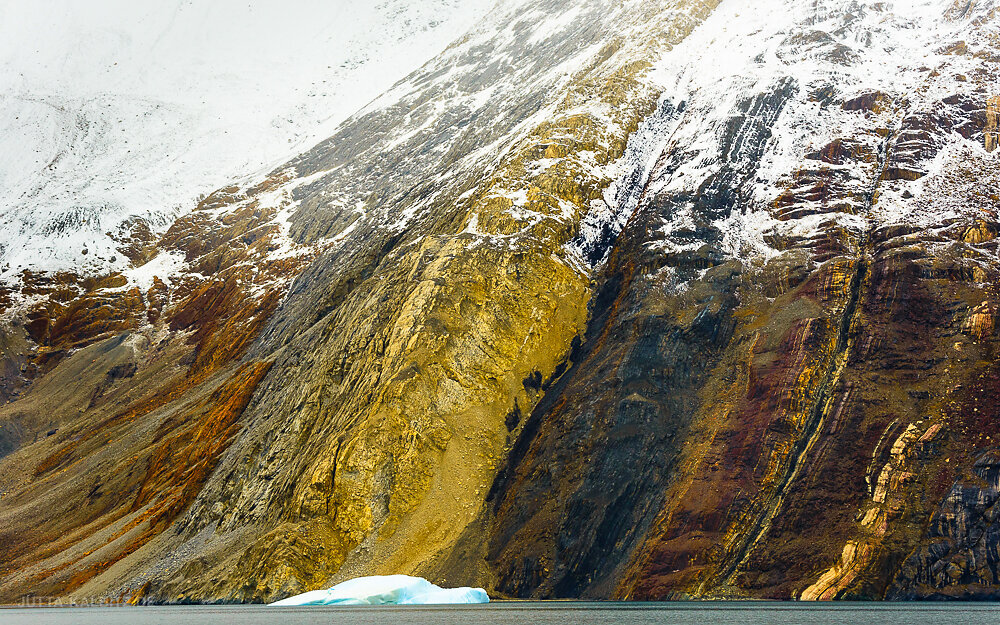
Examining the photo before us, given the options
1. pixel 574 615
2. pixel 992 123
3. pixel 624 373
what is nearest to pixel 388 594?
pixel 574 615

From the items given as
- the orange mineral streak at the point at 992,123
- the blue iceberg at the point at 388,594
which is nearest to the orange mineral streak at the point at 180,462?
the blue iceberg at the point at 388,594

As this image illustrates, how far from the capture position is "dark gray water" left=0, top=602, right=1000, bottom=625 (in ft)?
165

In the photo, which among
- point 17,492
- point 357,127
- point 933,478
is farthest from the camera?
point 357,127

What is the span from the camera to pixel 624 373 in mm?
80750

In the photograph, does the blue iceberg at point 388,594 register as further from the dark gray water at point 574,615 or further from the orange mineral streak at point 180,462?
the orange mineral streak at point 180,462

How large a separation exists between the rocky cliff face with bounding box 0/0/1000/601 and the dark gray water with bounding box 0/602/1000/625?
3598mm

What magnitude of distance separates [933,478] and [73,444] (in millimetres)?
113363

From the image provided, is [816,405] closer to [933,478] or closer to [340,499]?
[933,478]

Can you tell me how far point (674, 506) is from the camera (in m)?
69.2

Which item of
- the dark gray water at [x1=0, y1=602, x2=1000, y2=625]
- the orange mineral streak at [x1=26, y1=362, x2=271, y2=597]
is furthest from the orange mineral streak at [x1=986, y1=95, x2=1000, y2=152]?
the orange mineral streak at [x1=26, y1=362, x2=271, y2=597]

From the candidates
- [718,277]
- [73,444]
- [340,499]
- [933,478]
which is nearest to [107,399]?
[73,444]

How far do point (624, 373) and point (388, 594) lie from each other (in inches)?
1235

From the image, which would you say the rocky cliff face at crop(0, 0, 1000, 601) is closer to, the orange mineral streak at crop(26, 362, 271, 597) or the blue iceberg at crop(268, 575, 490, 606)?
the orange mineral streak at crop(26, 362, 271, 597)

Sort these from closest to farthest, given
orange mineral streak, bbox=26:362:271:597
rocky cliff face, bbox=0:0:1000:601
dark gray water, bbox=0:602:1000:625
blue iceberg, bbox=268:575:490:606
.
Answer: dark gray water, bbox=0:602:1000:625 → blue iceberg, bbox=268:575:490:606 → rocky cliff face, bbox=0:0:1000:601 → orange mineral streak, bbox=26:362:271:597
